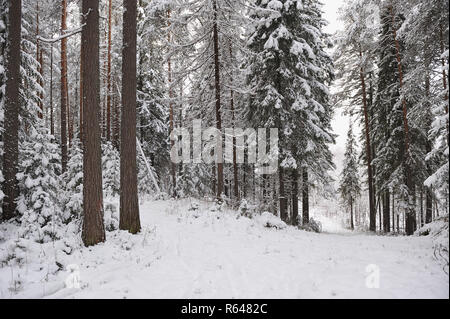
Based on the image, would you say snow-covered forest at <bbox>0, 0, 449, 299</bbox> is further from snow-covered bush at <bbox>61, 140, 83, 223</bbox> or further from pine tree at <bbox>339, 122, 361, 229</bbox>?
pine tree at <bbox>339, 122, 361, 229</bbox>

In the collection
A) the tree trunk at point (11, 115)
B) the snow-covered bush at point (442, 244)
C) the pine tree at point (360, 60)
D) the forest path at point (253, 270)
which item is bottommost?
the forest path at point (253, 270)

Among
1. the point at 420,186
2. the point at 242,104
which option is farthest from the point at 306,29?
the point at 420,186

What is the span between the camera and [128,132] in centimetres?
814

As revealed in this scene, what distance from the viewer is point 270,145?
14.0 metres

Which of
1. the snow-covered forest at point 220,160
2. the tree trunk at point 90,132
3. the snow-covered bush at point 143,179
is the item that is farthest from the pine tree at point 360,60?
the snow-covered bush at point 143,179

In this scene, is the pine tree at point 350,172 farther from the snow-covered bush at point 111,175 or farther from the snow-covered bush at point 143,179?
the snow-covered bush at point 111,175

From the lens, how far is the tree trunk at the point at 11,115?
927 centimetres

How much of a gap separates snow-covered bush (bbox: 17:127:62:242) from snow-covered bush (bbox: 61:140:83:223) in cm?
32

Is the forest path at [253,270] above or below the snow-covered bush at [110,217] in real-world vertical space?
below

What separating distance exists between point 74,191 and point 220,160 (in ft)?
20.7

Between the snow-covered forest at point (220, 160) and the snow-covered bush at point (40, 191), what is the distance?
47 mm

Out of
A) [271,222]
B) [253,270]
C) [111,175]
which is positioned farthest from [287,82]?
[253,270]
